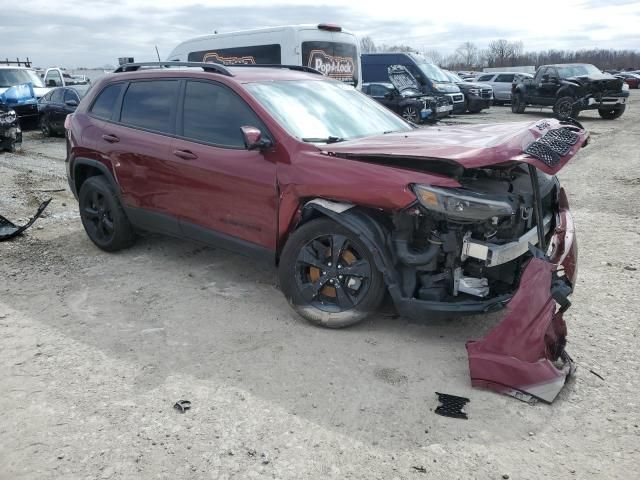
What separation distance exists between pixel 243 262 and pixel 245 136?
1.70m

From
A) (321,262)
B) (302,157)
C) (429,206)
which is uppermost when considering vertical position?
(302,157)

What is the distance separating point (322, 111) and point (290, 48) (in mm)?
6741

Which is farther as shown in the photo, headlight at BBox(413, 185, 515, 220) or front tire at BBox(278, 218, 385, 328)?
front tire at BBox(278, 218, 385, 328)

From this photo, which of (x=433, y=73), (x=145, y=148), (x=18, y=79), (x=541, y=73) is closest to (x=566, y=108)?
(x=541, y=73)

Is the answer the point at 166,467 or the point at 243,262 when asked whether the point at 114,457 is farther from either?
the point at 243,262

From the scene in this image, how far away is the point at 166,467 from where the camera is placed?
2.50 metres

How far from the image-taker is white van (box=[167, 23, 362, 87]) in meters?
10.5

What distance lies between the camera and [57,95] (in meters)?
14.4

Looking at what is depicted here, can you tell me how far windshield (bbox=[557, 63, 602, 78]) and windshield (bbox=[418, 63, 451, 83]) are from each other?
3865mm

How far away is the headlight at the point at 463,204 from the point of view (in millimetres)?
3086

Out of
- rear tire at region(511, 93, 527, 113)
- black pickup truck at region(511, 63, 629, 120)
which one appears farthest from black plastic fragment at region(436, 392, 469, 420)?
rear tire at region(511, 93, 527, 113)

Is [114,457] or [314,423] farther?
[314,423]

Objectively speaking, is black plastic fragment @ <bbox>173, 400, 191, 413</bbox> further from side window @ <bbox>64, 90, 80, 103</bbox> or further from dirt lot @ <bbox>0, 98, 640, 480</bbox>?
side window @ <bbox>64, 90, 80, 103</bbox>

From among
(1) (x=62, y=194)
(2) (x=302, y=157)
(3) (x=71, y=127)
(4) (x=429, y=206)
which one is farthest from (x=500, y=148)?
(1) (x=62, y=194)
